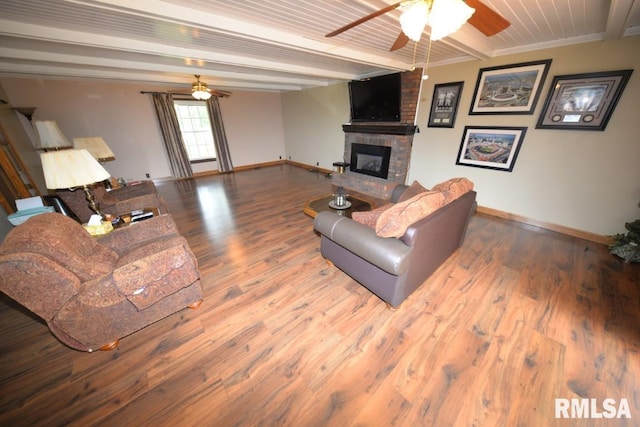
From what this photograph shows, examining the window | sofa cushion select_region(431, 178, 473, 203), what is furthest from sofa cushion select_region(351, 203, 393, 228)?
the window

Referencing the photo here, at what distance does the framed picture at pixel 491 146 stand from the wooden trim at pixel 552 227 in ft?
2.34

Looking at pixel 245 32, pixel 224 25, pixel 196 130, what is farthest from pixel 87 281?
pixel 196 130

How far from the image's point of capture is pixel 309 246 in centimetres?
264

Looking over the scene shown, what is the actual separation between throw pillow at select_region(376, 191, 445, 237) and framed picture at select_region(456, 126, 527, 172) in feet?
8.65

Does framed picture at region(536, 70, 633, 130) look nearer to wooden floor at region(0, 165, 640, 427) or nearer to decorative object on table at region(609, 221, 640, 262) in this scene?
decorative object on table at region(609, 221, 640, 262)

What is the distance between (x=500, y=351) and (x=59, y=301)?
280cm

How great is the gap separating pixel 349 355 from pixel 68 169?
2385 mm

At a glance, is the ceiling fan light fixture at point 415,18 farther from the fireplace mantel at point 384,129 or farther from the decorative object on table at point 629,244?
the decorative object on table at point 629,244

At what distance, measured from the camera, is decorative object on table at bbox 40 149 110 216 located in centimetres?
143

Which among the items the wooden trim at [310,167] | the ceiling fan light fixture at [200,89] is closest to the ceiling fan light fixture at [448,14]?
the ceiling fan light fixture at [200,89]

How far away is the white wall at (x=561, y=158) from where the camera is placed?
7.73ft

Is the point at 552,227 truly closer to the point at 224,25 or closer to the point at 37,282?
the point at 224,25

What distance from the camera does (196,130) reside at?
5906 millimetres

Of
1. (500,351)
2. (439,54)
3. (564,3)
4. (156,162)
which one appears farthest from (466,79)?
(156,162)
